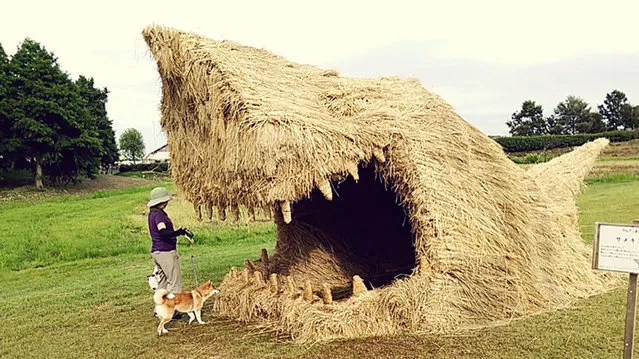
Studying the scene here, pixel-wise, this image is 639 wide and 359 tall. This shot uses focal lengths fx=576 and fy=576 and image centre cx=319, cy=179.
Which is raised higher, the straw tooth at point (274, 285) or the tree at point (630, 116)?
the tree at point (630, 116)

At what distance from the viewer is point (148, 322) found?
7543 mm

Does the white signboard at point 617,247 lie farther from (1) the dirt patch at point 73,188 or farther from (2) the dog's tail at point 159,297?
(1) the dirt patch at point 73,188

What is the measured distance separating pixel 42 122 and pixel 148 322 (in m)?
34.2

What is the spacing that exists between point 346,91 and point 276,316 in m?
3.02

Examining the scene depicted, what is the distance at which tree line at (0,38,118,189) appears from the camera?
120ft

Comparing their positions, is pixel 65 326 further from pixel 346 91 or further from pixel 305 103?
pixel 346 91

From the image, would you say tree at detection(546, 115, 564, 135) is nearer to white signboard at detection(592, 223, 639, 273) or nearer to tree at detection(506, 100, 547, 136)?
tree at detection(506, 100, 547, 136)

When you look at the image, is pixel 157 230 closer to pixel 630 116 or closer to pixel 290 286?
pixel 290 286

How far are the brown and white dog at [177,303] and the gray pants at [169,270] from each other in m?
0.41

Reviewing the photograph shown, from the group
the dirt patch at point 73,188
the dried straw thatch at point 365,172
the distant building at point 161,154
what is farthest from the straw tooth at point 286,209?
the dirt patch at point 73,188

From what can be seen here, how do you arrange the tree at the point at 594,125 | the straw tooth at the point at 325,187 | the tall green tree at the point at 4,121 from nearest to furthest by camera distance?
the straw tooth at the point at 325,187, the tall green tree at the point at 4,121, the tree at the point at 594,125

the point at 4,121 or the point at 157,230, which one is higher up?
the point at 4,121

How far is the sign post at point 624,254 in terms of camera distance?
454 cm

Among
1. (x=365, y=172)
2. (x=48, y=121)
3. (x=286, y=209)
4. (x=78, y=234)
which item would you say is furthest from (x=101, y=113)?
(x=286, y=209)
